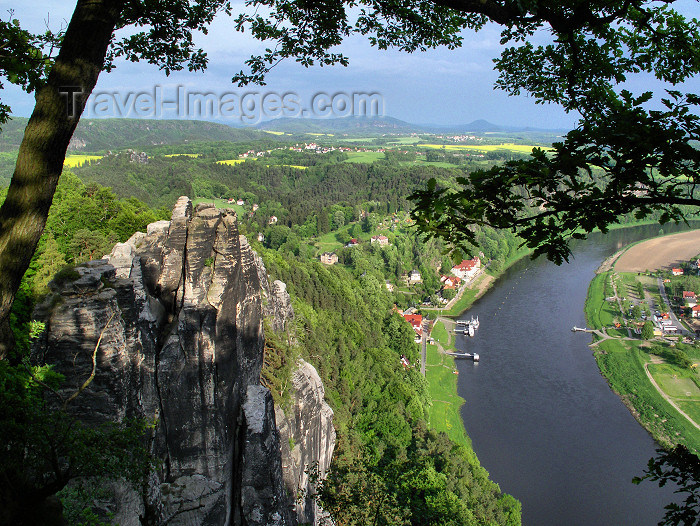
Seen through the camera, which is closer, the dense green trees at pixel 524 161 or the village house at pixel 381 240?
the dense green trees at pixel 524 161

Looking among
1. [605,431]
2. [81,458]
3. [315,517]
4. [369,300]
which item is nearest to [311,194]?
[369,300]

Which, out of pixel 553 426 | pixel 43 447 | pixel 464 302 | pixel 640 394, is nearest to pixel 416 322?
pixel 464 302

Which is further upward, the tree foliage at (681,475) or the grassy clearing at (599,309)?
the tree foliage at (681,475)

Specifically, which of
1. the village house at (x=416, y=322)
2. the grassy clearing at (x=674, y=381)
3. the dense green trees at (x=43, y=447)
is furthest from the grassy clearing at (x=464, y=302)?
the dense green trees at (x=43, y=447)

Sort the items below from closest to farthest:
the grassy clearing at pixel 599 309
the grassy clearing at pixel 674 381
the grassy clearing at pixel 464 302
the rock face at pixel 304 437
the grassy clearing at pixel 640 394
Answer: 1. the rock face at pixel 304 437
2. the grassy clearing at pixel 640 394
3. the grassy clearing at pixel 674 381
4. the grassy clearing at pixel 599 309
5. the grassy clearing at pixel 464 302

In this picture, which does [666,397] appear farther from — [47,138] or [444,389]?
[47,138]

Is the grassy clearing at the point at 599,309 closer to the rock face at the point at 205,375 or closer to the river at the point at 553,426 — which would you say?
the river at the point at 553,426
